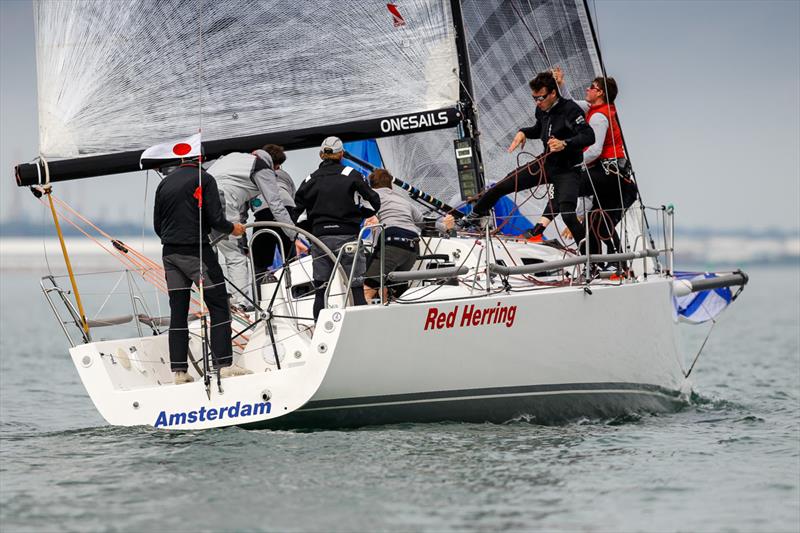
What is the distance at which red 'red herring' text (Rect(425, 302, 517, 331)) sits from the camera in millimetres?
6695

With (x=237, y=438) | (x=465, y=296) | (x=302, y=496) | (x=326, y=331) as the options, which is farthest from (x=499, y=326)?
(x=302, y=496)

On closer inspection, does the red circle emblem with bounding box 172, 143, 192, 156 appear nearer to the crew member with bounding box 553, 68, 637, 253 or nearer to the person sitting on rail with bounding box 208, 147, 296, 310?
the person sitting on rail with bounding box 208, 147, 296, 310

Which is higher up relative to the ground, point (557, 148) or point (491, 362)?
point (557, 148)

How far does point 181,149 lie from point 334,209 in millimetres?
1017

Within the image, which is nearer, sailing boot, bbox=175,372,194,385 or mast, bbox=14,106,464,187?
sailing boot, bbox=175,372,194,385

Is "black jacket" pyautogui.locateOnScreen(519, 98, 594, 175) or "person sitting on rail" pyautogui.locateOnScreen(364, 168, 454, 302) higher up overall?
"black jacket" pyautogui.locateOnScreen(519, 98, 594, 175)

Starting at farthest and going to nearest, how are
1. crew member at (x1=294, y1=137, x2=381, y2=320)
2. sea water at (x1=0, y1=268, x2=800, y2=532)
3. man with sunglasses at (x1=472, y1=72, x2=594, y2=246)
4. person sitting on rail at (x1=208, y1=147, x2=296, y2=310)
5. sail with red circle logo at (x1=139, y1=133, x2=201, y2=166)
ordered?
man with sunglasses at (x1=472, y1=72, x2=594, y2=246), person sitting on rail at (x1=208, y1=147, x2=296, y2=310), crew member at (x1=294, y1=137, x2=381, y2=320), sail with red circle logo at (x1=139, y1=133, x2=201, y2=166), sea water at (x1=0, y1=268, x2=800, y2=532)

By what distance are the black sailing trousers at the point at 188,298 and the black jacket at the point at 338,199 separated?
74 cm

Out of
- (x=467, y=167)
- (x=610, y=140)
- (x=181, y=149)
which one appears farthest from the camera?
(x=467, y=167)

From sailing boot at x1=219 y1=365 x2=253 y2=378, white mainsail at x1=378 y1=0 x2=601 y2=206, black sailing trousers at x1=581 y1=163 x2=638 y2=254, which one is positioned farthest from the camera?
white mainsail at x1=378 y1=0 x2=601 y2=206

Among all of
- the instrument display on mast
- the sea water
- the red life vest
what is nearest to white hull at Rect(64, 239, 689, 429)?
the sea water

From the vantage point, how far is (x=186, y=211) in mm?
6953

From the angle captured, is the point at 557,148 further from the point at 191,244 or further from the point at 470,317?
the point at 191,244

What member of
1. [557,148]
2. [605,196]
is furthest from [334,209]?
[605,196]
